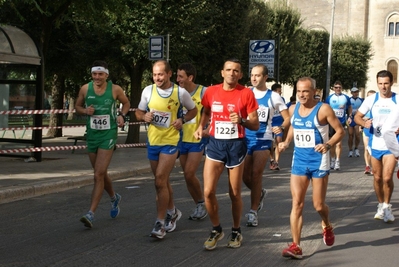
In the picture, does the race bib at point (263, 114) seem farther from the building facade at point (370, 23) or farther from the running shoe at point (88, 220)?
the building facade at point (370, 23)

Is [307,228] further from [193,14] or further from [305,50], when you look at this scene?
[305,50]

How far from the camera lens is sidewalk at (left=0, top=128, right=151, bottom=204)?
1108 centimetres

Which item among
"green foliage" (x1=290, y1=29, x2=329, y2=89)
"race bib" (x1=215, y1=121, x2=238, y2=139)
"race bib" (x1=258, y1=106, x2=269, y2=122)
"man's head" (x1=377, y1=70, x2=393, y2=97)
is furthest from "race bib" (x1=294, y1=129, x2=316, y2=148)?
"green foliage" (x1=290, y1=29, x2=329, y2=89)

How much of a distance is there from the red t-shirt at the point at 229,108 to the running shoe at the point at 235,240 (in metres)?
1.01

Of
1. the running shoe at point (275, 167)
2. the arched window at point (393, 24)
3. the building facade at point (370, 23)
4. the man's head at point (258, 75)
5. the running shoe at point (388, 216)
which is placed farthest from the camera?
the building facade at point (370, 23)

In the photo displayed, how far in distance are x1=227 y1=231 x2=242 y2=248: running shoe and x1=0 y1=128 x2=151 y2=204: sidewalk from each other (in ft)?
14.9

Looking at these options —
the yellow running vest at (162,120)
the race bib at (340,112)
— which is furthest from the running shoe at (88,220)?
the race bib at (340,112)

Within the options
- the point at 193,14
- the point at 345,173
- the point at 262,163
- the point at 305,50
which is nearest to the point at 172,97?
A: the point at 262,163

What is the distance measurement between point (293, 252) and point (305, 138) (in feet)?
3.85

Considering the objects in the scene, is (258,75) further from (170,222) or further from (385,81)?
(170,222)

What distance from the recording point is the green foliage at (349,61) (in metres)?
66.3

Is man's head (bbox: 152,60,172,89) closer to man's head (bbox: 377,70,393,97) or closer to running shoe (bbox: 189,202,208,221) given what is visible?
running shoe (bbox: 189,202,208,221)

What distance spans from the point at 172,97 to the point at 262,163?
1.49 meters

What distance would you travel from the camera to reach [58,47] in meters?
24.5
